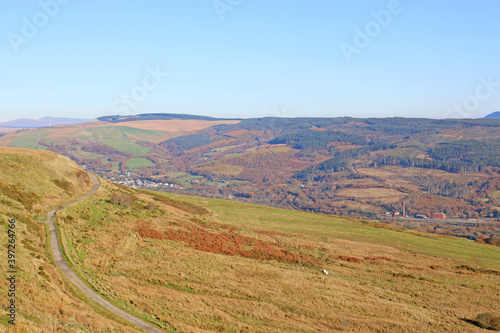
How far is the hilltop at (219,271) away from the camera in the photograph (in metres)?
27.1

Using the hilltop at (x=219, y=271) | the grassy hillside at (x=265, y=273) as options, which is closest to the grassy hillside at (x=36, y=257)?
the hilltop at (x=219, y=271)

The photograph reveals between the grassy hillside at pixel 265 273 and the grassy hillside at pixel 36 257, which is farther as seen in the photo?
the grassy hillside at pixel 265 273

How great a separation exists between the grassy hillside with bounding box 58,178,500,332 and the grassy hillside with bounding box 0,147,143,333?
2.96 meters

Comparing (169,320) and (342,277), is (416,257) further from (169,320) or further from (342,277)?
(169,320)

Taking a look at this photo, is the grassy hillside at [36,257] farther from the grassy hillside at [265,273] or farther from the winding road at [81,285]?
the grassy hillside at [265,273]

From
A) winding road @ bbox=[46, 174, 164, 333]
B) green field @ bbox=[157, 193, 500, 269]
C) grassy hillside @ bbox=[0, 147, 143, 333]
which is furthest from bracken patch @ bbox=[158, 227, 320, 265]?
grassy hillside @ bbox=[0, 147, 143, 333]

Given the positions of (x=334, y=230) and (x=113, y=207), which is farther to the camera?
(x=334, y=230)

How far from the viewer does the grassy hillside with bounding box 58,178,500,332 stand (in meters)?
29.0

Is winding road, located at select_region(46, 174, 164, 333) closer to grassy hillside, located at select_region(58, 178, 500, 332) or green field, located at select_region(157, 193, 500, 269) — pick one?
grassy hillside, located at select_region(58, 178, 500, 332)

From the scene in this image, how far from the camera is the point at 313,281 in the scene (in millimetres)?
38875

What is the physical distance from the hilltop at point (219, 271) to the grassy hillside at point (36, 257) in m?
0.13

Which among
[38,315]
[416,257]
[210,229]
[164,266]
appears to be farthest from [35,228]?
[416,257]

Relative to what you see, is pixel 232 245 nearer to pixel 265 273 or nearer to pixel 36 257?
pixel 265 273

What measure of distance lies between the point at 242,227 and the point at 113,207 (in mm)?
21795
